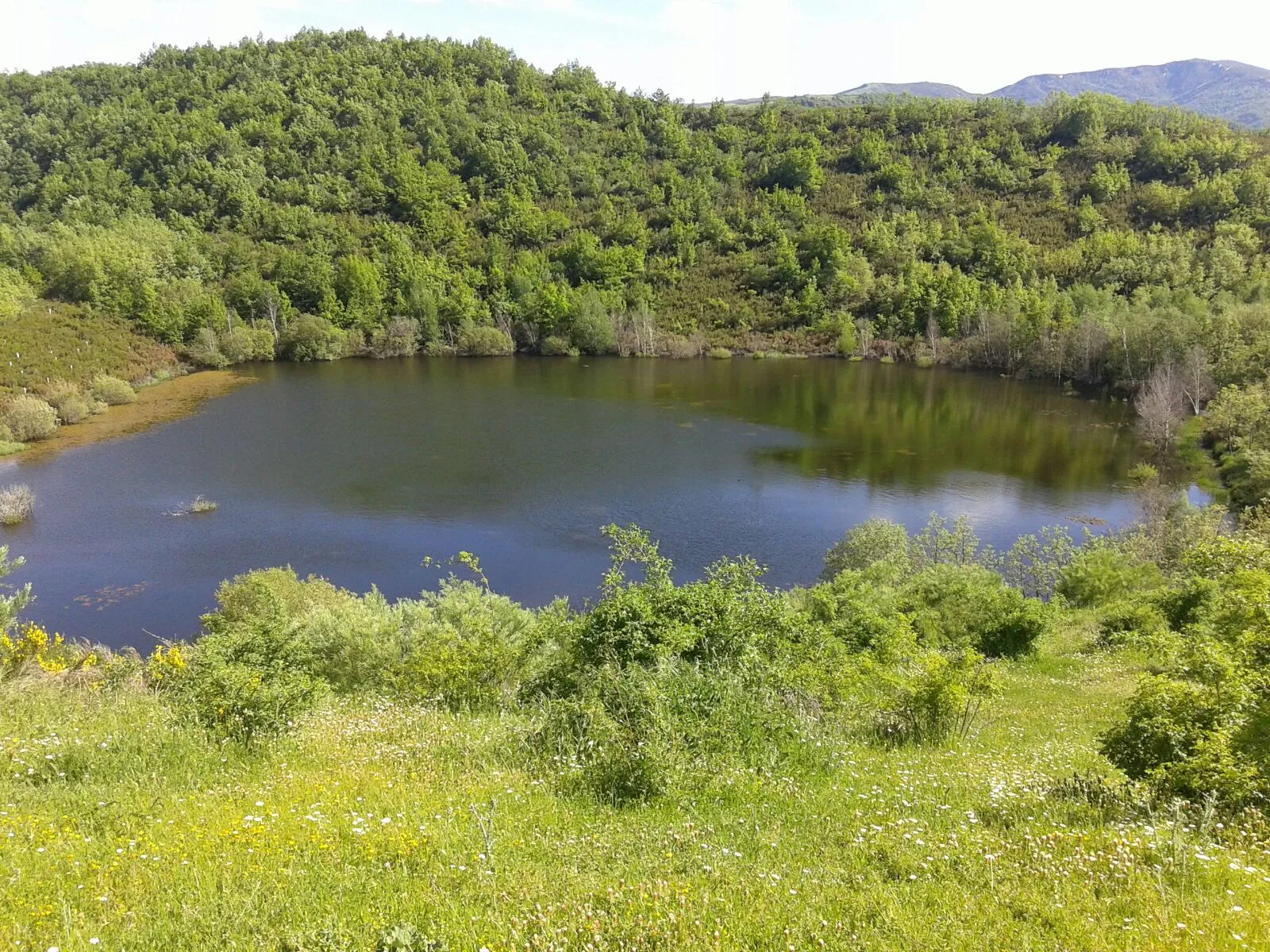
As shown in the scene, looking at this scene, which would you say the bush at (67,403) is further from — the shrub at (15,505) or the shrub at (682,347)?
the shrub at (682,347)

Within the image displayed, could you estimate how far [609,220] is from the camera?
12756 centimetres

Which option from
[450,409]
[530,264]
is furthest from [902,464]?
[530,264]

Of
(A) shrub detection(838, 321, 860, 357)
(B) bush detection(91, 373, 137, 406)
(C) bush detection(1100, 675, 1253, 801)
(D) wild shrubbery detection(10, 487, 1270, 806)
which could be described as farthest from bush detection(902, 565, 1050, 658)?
(A) shrub detection(838, 321, 860, 357)

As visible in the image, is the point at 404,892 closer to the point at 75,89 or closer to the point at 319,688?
the point at 319,688

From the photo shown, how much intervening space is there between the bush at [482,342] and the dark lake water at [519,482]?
24002mm

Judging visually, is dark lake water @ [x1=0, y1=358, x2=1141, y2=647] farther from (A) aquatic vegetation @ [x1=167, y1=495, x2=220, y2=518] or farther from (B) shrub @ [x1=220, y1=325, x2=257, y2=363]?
A: (B) shrub @ [x1=220, y1=325, x2=257, y2=363]

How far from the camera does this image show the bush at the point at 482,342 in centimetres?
10294

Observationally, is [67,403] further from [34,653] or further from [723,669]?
[723,669]

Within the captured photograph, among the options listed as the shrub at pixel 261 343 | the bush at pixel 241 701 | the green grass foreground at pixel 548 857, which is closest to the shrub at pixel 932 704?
the green grass foreground at pixel 548 857

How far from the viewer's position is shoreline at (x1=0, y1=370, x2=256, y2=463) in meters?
56.0

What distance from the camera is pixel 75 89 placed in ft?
492

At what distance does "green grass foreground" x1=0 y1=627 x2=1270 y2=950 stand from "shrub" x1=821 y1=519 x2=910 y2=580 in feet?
80.4

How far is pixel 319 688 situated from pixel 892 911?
1009cm

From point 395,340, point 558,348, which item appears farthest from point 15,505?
point 558,348
